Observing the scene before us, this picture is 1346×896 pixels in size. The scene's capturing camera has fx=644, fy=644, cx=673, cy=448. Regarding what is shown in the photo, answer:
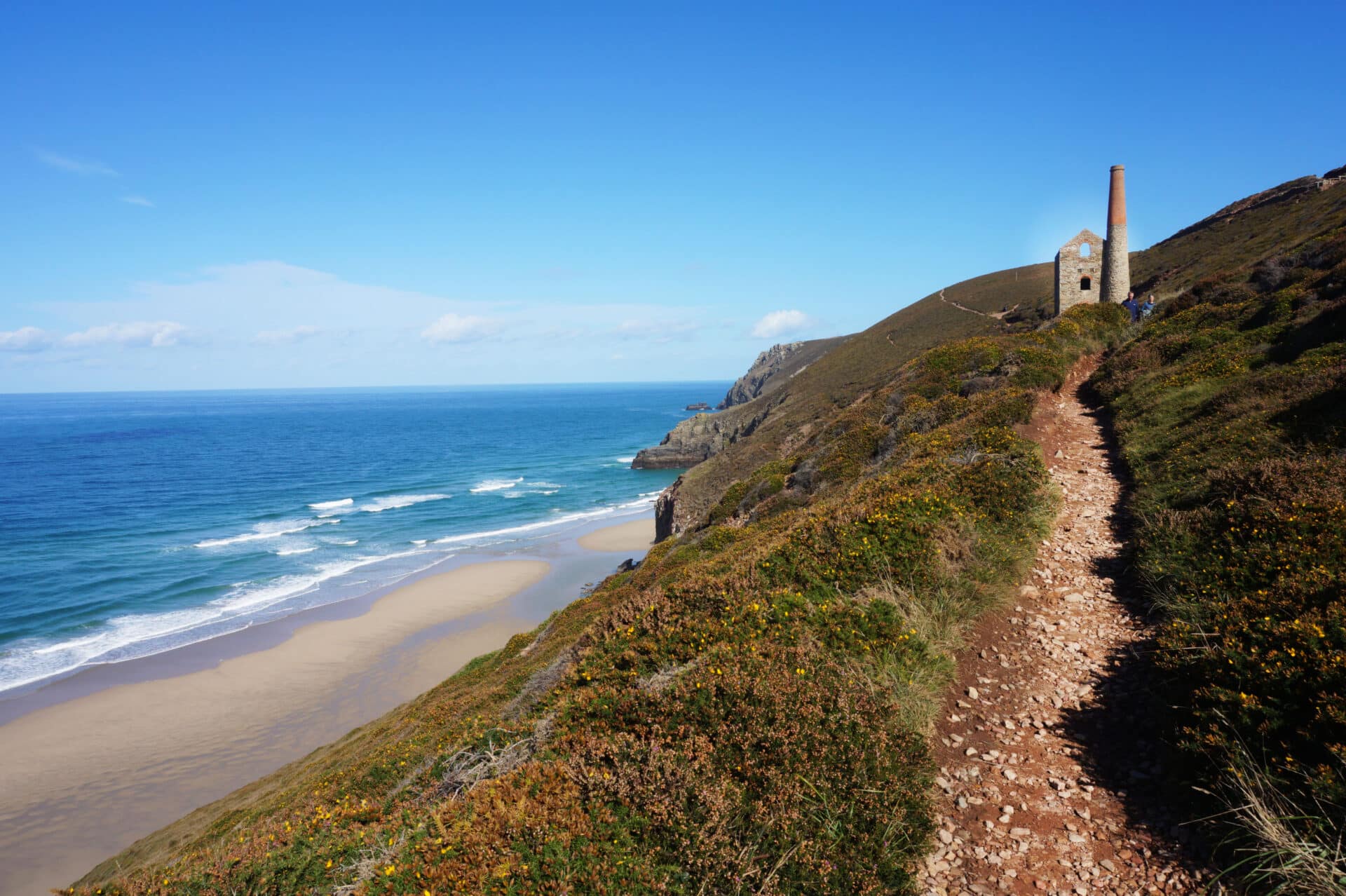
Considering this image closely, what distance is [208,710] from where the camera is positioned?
2392 centimetres

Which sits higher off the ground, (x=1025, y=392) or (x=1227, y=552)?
(x=1025, y=392)

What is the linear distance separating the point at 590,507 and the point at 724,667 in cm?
5376

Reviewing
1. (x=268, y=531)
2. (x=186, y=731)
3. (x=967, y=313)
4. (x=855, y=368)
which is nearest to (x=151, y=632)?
(x=186, y=731)

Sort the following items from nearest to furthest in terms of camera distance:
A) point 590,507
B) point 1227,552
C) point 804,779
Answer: point 804,779 < point 1227,552 < point 590,507

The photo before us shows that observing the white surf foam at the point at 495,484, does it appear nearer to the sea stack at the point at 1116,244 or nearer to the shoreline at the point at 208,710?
the shoreline at the point at 208,710

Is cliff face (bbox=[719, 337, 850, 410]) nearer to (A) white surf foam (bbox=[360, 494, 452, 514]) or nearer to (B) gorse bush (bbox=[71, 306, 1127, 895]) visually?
(A) white surf foam (bbox=[360, 494, 452, 514])

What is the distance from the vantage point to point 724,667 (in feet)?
19.1

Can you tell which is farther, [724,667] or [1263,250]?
[1263,250]

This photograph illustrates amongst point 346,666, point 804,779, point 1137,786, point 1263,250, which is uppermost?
point 1263,250

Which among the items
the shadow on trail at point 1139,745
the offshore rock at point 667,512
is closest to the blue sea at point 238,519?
the offshore rock at point 667,512

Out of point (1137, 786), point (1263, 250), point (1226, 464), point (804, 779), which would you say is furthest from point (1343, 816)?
point (1263, 250)

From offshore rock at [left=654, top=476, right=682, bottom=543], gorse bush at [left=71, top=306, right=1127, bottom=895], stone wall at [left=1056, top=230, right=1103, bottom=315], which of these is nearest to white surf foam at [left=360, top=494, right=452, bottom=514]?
offshore rock at [left=654, top=476, right=682, bottom=543]

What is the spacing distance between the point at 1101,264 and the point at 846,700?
1450 inches

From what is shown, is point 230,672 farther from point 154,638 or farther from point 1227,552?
point 1227,552
